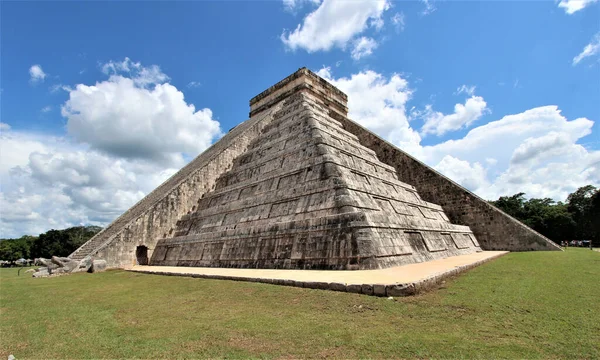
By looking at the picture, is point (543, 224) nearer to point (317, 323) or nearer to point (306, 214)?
point (306, 214)

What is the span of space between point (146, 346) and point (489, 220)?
1486cm

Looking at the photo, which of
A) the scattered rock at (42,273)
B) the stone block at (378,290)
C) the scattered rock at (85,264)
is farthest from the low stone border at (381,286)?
the scattered rock at (42,273)

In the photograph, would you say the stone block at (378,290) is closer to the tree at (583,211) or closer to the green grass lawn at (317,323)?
the green grass lawn at (317,323)

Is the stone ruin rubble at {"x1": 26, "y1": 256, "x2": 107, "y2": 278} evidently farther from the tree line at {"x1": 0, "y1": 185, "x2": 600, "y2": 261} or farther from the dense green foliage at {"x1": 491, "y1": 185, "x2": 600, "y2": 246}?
the dense green foliage at {"x1": 491, "y1": 185, "x2": 600, "y2": 246}

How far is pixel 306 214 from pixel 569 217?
133ft

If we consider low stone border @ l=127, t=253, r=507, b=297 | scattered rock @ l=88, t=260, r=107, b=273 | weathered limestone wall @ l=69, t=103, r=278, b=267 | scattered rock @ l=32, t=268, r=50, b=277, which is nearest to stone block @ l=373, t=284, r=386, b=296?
low stone border @ l=127, t=253, r=507, b=297

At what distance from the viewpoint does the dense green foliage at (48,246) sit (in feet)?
120

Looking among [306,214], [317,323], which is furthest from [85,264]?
[317,323]

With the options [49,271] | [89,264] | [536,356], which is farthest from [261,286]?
[49,271]

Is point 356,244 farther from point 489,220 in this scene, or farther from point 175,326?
point 489,220

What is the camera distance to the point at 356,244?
7082 millimetres

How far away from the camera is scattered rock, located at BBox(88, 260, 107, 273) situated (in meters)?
11.4

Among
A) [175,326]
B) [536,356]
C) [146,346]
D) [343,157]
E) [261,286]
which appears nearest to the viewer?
[536,356]

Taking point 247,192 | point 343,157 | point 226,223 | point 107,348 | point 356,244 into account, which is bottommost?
point 107,348
